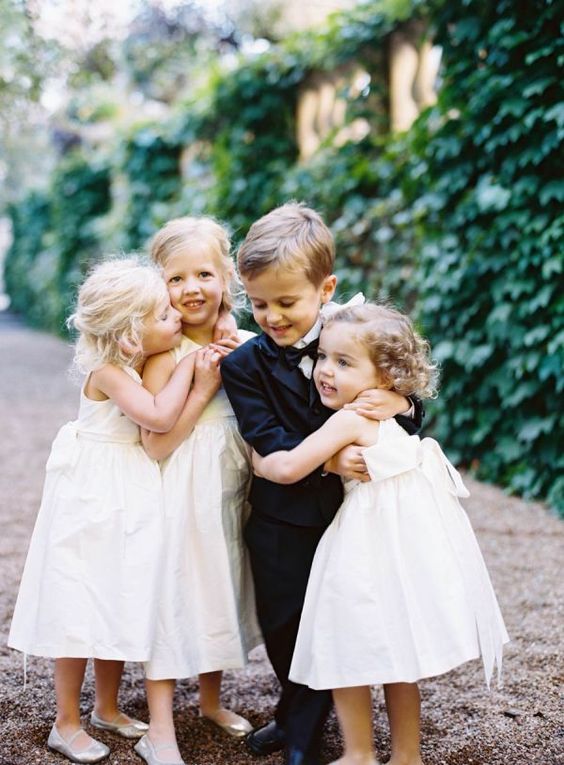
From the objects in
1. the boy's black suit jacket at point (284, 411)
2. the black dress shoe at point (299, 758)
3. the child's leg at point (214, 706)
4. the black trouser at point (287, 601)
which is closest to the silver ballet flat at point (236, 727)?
the child's leg at point (214, 706)

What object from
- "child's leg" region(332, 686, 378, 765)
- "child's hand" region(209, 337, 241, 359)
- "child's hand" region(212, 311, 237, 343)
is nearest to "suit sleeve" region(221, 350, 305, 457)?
"child's hand" region(209, 337, 241, 359)

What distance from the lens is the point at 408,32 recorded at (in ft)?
18.9

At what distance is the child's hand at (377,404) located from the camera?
6.64ft

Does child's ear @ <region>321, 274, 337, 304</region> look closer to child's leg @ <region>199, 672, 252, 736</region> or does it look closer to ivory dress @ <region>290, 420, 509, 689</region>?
ivory dress @ <region>290, 420, 509, 689</region>

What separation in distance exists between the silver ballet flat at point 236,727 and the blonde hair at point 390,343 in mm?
1060

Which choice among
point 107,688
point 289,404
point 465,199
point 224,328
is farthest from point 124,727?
point 465,199

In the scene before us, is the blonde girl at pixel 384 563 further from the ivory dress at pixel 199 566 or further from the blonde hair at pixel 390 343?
the ivory dress at pixel 199 566

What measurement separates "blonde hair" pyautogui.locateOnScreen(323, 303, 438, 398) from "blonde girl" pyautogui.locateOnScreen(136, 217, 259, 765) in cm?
41

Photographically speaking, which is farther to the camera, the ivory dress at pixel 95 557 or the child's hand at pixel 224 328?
the child's hand at pixel 224 328

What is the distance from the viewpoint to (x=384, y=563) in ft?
6.42

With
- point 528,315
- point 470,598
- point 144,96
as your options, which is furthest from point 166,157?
point 144,96

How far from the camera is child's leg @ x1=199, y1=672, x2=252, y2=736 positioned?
93.7 inches

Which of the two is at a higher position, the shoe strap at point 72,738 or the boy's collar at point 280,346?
the boy's collar at point 280,346

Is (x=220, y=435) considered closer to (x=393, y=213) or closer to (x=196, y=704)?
(x=196, y=704)
